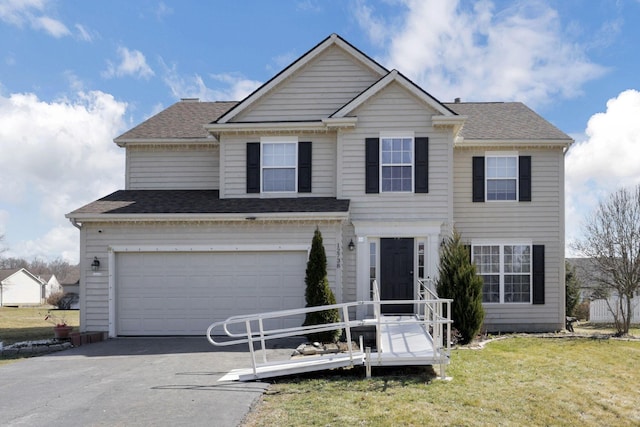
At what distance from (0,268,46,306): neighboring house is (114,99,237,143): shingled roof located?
59065 millimetres

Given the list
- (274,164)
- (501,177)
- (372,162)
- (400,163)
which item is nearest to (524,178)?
(501,177)

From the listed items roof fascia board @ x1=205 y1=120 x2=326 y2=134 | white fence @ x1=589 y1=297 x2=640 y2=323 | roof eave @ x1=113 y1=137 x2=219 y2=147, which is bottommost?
white fence @ x1=589 y1=297 x2=640 y2=323

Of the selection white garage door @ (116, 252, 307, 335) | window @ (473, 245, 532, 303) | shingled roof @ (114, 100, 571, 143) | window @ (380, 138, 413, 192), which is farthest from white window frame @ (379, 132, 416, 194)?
window @ (473, 245, 532, 303)

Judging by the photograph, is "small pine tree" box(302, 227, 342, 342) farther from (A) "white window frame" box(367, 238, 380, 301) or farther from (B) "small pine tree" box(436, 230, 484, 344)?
(B) "small pine tree" box(436, 230, 484, 344)

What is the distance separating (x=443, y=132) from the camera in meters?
13.9

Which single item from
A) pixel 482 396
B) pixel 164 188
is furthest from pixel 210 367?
pixel 164 188

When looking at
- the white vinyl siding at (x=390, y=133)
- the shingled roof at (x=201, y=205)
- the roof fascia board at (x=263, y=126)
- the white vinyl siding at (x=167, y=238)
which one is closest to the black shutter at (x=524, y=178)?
the white vinyl siding at (x=390, y=133)

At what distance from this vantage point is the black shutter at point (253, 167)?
14.5m

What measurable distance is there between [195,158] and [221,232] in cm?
363

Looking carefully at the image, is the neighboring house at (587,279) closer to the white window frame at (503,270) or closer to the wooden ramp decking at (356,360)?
the white window frame at (503,270)

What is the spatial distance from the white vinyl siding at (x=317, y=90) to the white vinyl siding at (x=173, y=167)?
85.2 inches

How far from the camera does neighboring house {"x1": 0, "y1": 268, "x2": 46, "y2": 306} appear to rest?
66.4 meters

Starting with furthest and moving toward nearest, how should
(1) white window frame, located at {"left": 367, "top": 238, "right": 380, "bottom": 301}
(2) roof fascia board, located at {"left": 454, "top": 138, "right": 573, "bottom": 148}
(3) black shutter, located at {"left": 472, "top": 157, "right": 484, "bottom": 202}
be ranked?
(3) black shutter, located at {"left": 472, "top": 157, "right": 484, "bottom": 202} < (2) roof fascia board, located at {"left": 454, "top": 138, "right": 573, "bottom": 148} < (1) white window frame, located at {"left": 367, "top": 238, "right": 380, "bottom": 301}

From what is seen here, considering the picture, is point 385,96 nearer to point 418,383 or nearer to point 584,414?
point 418,383
